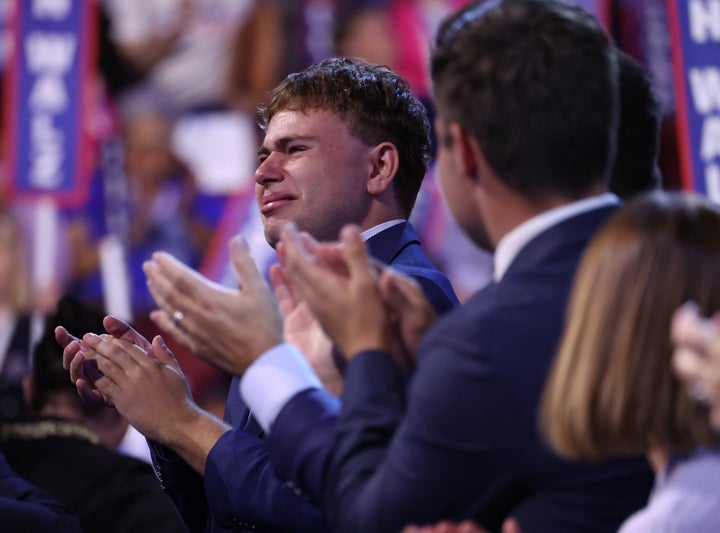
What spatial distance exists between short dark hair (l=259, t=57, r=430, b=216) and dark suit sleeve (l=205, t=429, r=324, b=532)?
72 cm

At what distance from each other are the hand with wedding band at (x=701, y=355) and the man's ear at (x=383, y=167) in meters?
1.23

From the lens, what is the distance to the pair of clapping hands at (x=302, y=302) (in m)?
1.52

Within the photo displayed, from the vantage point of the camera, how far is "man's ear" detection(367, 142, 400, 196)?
2.36 meters

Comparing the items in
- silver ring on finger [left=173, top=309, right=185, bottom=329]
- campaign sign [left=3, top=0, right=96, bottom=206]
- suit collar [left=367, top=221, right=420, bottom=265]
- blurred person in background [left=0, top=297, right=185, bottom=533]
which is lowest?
blurred person in background [left=0, top=297, right=185, bottom=533]

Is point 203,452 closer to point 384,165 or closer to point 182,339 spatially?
point 182,339

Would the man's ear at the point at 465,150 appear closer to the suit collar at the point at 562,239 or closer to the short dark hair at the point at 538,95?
the short dark hair at the point at 538,95

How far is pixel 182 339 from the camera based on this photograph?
1603mm

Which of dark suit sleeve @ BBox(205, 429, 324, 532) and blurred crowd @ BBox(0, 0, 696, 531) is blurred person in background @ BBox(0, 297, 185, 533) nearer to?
dark suit sleeve @ BBox(205, 429, 324, 532)

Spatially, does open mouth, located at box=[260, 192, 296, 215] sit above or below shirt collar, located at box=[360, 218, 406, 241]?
above

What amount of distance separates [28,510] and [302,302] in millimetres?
880

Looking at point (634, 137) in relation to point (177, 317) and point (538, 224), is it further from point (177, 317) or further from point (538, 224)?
point (177, 317)

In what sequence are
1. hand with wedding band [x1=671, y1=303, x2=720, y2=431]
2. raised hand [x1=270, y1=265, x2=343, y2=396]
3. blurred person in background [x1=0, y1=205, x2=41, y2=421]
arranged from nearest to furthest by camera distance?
hand with wedding band [x1=671, y1=303, x2=720, y2=431]
raised hand [x1=270, y1=265, x2=343, y2=396]
blurred person in background [x1=0, y1=205, x2=41, y2=421]

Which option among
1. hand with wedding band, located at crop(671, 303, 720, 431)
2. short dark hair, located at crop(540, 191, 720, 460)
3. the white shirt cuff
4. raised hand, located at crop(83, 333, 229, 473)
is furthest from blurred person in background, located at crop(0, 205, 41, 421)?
hand with wedding band, located at crop(671, 303, 720, 431)

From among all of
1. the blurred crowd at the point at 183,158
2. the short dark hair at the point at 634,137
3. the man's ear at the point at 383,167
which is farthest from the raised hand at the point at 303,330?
the blurred crowd at the point at 183,158
